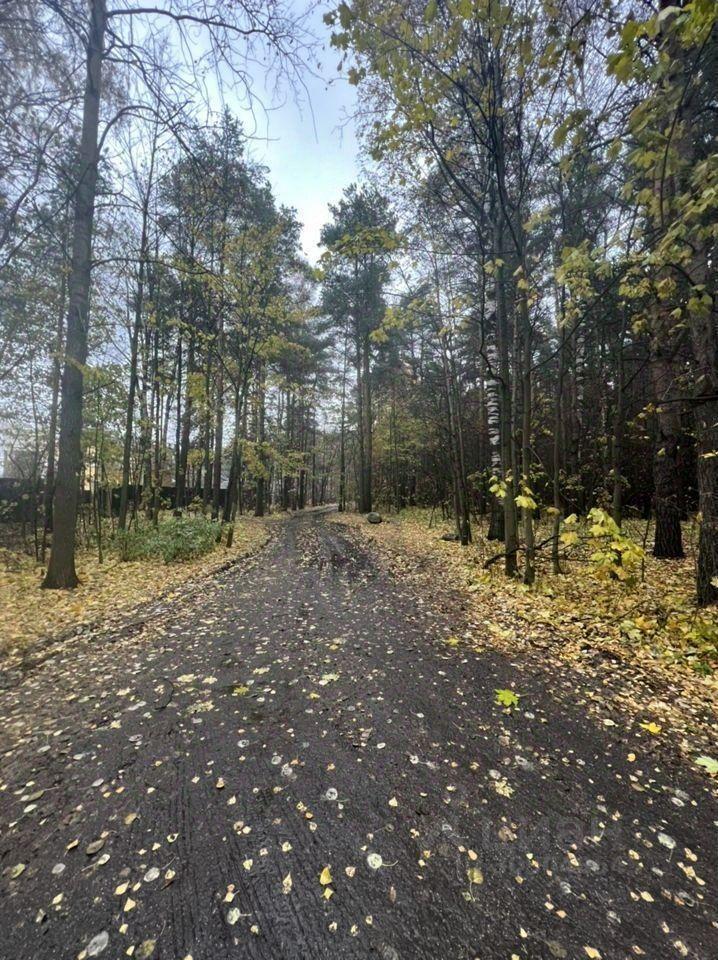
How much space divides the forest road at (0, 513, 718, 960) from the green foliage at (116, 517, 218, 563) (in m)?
5.05

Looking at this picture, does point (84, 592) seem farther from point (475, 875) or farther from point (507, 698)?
point (475, 875)

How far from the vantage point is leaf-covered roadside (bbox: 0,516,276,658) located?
4.95 meters

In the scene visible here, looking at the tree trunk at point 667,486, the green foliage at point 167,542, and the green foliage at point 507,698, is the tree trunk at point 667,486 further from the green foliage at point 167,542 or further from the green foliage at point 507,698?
the green foliage at point 167,542

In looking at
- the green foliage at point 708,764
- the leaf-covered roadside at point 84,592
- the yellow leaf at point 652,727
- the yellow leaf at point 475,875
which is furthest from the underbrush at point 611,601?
the leaf-covered roadside at point 84,592

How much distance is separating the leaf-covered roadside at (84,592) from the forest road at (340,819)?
4.41 ft

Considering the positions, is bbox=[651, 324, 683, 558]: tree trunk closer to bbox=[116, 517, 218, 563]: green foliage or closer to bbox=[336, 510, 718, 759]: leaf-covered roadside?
bbox=[336, 510, 718, 759]: leaf-covered roadside

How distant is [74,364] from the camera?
626 centimetres

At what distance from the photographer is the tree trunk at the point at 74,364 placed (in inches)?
250

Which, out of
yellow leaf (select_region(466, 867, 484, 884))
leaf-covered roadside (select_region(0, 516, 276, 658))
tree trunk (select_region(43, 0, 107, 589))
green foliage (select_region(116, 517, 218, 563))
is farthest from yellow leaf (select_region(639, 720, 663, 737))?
green foliage (select_region(116, 517, 218, 563))

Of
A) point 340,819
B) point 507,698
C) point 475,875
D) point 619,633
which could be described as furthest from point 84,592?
point 619,633

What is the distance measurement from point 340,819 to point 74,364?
7110 millimetres

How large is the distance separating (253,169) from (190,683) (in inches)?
646

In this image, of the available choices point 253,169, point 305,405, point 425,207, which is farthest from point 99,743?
point 305,405

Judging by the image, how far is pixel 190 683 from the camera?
352 cm
